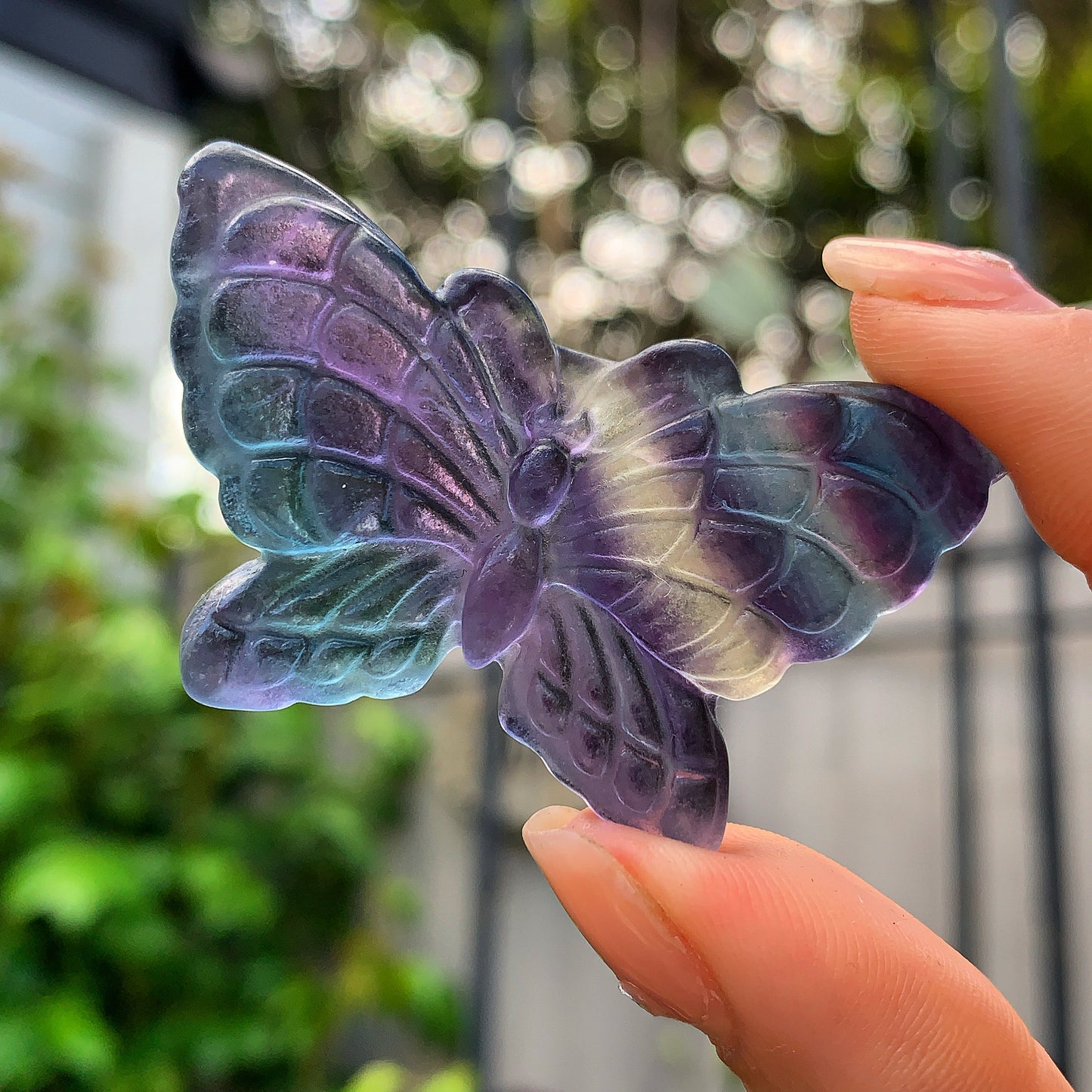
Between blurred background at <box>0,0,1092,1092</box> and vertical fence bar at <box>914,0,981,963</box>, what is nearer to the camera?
blurred background at <box>0,0,1092,1092</box>

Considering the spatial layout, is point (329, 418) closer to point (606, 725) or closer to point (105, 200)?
point (606, 725)

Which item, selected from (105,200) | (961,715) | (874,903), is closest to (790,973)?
(874,903)

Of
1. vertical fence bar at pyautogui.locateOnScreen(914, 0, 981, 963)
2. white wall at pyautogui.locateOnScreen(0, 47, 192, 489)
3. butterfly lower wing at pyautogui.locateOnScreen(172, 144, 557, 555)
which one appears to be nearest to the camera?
butterfly lower wing at pyautogui.locateOnScreen(172, 144, 557, 555)

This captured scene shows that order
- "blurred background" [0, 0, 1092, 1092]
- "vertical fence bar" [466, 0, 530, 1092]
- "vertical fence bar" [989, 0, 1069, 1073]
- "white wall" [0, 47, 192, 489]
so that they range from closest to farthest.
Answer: "vertical fence bar" [989, 0, 1069, 1073] < "vertical fence bar" [466, 0, 530, 1092] < "blurred background" [0, 0, 1092, 1092] < "white wall" [0, 47, 192, 489]

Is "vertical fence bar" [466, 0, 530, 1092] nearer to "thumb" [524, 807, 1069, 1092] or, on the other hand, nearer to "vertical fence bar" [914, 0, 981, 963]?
"vertical fence bar" [914, 0, 981, 963]


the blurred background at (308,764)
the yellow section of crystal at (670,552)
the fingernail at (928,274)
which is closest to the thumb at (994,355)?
the fingernail at (928,274)

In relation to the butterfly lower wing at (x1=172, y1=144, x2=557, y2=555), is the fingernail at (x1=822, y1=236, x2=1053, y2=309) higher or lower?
higher

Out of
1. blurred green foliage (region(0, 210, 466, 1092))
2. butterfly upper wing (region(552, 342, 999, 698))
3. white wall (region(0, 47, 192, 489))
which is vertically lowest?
blurred green foliage (region(0, 210, 466, 1092))

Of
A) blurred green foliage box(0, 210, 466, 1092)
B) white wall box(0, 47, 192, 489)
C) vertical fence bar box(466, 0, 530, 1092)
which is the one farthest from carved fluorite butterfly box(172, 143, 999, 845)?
white wall box(0, 47, 192, 489)

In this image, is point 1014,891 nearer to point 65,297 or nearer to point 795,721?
point 795,721
